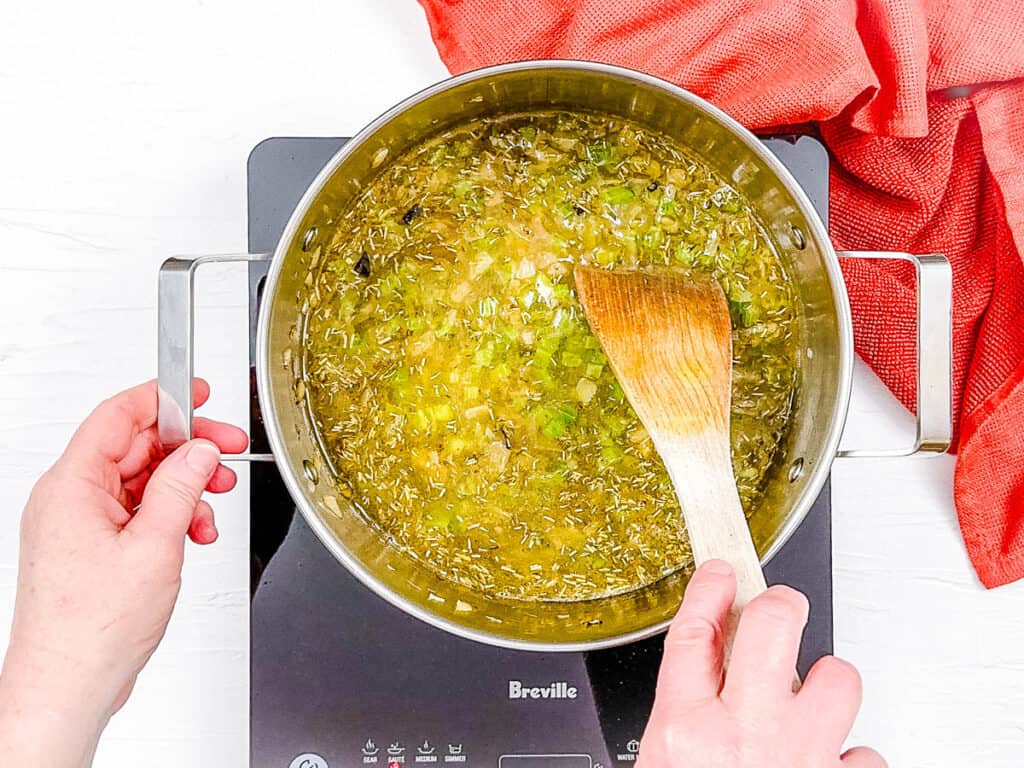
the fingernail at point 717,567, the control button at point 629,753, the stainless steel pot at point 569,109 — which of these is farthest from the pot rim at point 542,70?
the control button at point 629,753

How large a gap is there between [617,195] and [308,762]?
621 mm

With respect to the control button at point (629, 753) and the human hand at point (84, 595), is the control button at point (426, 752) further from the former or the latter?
the human hand at point (84, 595)

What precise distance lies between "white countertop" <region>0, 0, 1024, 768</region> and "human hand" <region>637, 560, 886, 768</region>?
0.44m

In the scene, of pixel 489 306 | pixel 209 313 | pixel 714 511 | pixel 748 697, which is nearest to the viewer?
pixel 748 697

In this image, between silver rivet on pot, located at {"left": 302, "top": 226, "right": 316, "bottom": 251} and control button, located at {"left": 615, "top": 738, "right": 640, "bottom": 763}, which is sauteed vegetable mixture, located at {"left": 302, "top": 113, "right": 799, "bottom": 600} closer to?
silver rivet on pot, located at {"left": 302, "top": 226, "right": 316, "bottom": 251}

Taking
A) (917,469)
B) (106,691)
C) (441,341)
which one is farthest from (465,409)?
(917,469)

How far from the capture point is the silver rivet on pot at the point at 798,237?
0.84 m

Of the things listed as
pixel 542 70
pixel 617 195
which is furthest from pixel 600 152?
pixel 542 70

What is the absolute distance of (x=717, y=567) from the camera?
0.68 m

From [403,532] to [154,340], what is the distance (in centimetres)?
35

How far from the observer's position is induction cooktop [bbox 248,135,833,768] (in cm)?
97

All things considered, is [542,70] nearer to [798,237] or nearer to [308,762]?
[798,237]

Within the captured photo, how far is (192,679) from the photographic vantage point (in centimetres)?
107

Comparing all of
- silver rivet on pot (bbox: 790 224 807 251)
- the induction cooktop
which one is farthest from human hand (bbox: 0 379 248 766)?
silver rivet on pot (bbox: 790 224 807 251)
